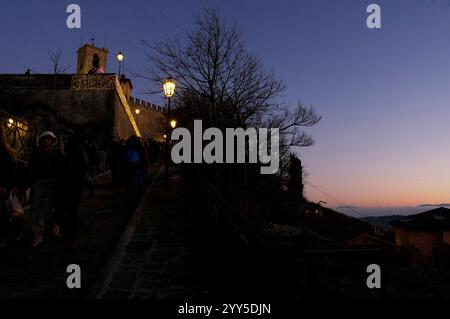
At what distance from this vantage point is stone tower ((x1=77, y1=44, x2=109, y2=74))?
6034 centimetres

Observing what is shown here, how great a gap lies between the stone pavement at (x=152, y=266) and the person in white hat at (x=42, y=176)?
50.0 inches

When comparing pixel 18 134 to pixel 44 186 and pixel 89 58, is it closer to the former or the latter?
pixel 44 186

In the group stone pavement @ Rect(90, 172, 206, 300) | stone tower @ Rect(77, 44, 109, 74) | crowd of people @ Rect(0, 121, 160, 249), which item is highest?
stone tower @ Rect(77, 44, 109, 74)

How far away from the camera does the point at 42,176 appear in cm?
548

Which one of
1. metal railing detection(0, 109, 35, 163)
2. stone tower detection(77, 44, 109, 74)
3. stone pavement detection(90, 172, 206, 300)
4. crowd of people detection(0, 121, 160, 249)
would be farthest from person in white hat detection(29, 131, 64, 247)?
stone tower detection(77, 44, 109, 74)

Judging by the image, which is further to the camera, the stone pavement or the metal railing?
the metal railing

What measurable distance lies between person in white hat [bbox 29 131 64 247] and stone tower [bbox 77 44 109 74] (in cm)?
5914

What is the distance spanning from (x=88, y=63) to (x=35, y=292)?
62.9 meters

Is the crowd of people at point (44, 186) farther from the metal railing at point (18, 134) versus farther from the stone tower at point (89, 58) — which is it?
the stone tower at point (89, 58)

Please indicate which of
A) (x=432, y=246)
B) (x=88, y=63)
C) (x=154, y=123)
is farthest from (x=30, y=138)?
(x=88, y=63)

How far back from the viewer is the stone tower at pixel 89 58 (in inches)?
2376

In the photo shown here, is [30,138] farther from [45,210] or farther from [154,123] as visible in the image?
[154,123]

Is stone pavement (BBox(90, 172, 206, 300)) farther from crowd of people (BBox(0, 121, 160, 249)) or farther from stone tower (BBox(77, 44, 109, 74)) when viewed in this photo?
stone tower (BBox(77, 44, 109, 74))

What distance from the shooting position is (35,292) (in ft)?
12.3
